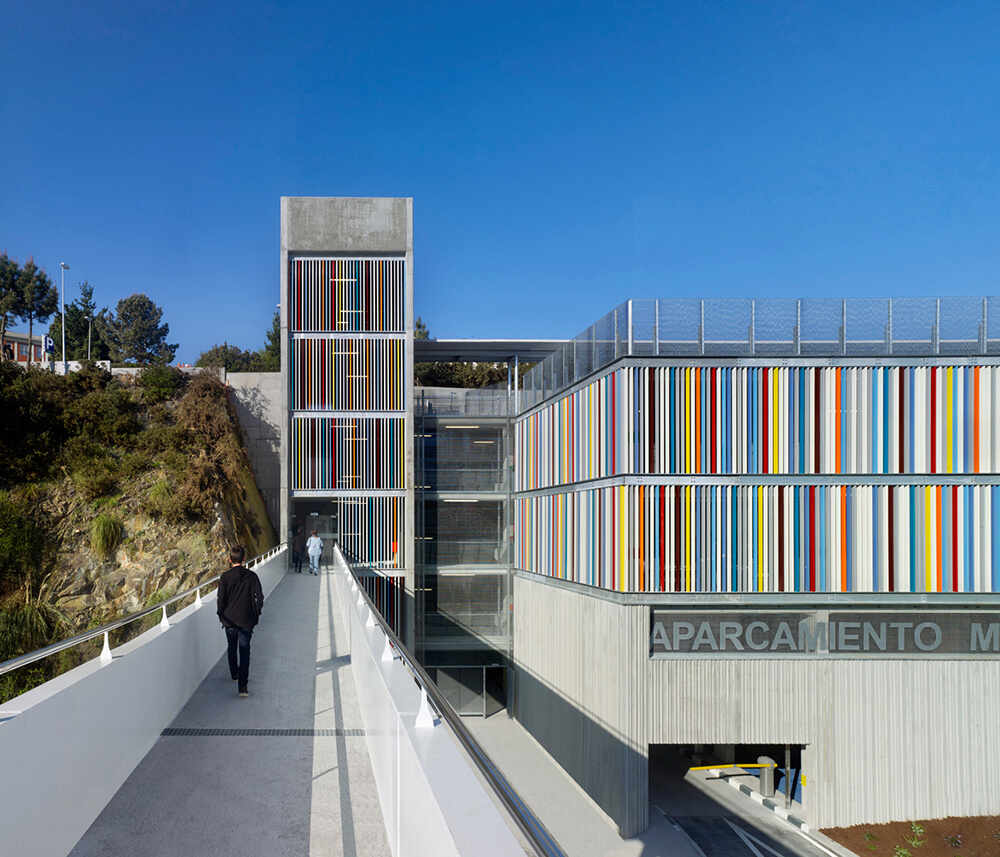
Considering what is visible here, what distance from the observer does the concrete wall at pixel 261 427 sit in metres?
35.5

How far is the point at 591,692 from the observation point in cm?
2020

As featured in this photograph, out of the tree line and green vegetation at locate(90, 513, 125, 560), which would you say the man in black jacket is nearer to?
green vegetation at locate(90, 513, 125, 560)

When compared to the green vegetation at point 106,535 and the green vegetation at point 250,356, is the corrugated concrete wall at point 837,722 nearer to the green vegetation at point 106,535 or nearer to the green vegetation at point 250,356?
the green vegetation at point 106,535

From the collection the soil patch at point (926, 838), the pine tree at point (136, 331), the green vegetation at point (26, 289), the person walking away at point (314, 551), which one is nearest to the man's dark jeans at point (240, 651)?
the soil patch at point (926, 838)

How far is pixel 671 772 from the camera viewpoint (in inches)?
850

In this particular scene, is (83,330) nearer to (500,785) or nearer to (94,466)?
(94,466)

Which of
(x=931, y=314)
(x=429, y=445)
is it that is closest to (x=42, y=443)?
(x=429, y=445)

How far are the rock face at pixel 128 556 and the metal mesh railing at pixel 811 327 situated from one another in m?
17.1

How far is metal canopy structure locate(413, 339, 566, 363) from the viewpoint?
30641 mm

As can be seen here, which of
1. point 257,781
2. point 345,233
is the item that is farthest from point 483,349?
point 257,781

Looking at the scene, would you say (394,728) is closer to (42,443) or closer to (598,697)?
(598,697)

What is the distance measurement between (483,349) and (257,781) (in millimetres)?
26114

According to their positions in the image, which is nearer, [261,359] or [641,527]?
[641,527]

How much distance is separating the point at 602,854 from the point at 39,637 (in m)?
19.2
